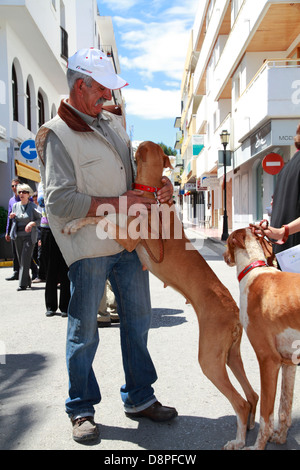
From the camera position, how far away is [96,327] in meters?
3.04

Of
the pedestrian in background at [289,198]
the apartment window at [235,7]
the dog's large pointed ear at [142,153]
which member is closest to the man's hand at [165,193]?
the dog's large pointed ear at [142,153]

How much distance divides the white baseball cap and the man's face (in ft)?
0.28

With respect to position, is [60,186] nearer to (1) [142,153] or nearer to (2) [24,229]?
(1) [142,153]

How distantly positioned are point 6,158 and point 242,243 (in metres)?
15.1

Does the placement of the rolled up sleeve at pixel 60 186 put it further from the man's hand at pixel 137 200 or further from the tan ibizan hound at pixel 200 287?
the man's hand at pixel 137 200

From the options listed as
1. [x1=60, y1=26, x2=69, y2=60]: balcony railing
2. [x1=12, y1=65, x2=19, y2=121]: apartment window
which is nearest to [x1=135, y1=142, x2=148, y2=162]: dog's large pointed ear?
[x1=12, y1=65, x2=19, y2=121]: apartment window

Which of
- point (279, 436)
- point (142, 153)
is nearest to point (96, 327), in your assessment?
point (142, 153)

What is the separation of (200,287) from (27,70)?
19.5 meters

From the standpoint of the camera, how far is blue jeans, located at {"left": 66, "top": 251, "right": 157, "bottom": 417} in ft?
9.75

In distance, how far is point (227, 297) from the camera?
9.25 feet

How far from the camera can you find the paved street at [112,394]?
2.90 m

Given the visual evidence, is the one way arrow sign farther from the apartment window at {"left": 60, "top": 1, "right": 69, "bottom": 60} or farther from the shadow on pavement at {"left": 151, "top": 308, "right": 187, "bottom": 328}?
the apartment window at {"left": 60, "top": 1, "right": 69, "bottom": 60}

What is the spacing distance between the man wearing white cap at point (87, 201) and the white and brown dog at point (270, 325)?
2.59 feet
